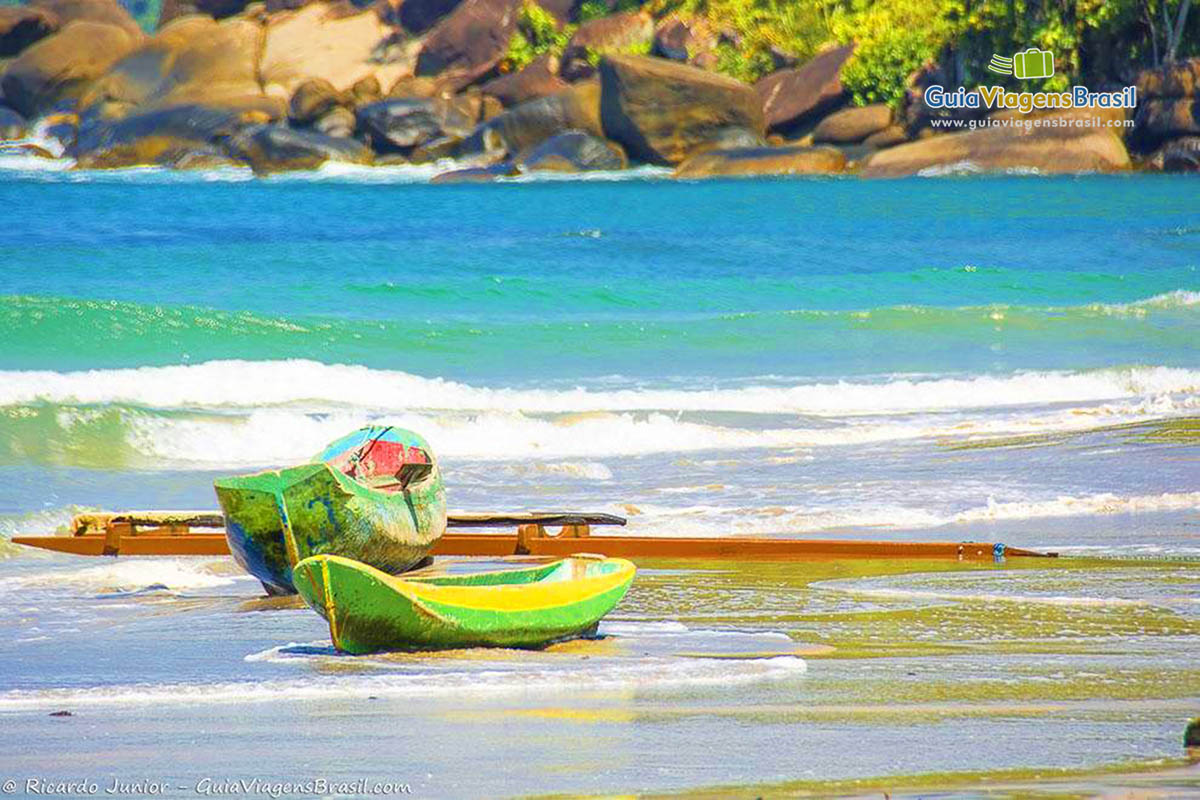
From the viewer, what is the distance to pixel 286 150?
43312 millimetres

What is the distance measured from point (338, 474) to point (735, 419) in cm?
758

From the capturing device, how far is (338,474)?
7152 millimetres

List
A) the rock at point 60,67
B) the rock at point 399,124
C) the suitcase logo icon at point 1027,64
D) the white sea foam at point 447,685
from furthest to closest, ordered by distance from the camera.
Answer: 1. the rock at point 60,67
2. the rock at point 399,124
3. the suitcase logo icon at point 1027,64
4. the white sea foam at point 447,685

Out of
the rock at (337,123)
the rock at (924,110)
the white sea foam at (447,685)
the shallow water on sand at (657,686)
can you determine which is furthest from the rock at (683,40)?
the white sea foam at (447,685)

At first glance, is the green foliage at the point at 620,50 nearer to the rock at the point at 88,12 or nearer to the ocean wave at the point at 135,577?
the rock at the point at 88,12

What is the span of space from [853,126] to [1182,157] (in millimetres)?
7667

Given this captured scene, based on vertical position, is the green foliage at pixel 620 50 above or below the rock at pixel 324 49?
below

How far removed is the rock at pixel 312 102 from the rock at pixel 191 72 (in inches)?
42.2

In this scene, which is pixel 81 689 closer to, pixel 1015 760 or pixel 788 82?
pixel 1015 760

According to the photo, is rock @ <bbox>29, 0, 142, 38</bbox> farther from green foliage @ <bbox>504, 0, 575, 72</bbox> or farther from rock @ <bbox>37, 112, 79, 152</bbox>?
green foliage @ <bbox>504, 0, 575, 72</bbox>

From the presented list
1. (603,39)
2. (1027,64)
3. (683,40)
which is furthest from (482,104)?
(1027,64)

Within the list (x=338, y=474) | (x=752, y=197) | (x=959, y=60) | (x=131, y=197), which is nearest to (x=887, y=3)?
(x=959, y=60)

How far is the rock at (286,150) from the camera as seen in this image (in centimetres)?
4328

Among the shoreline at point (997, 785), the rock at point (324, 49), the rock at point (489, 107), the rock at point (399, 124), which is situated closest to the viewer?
the shoreline at point (997, 785)
